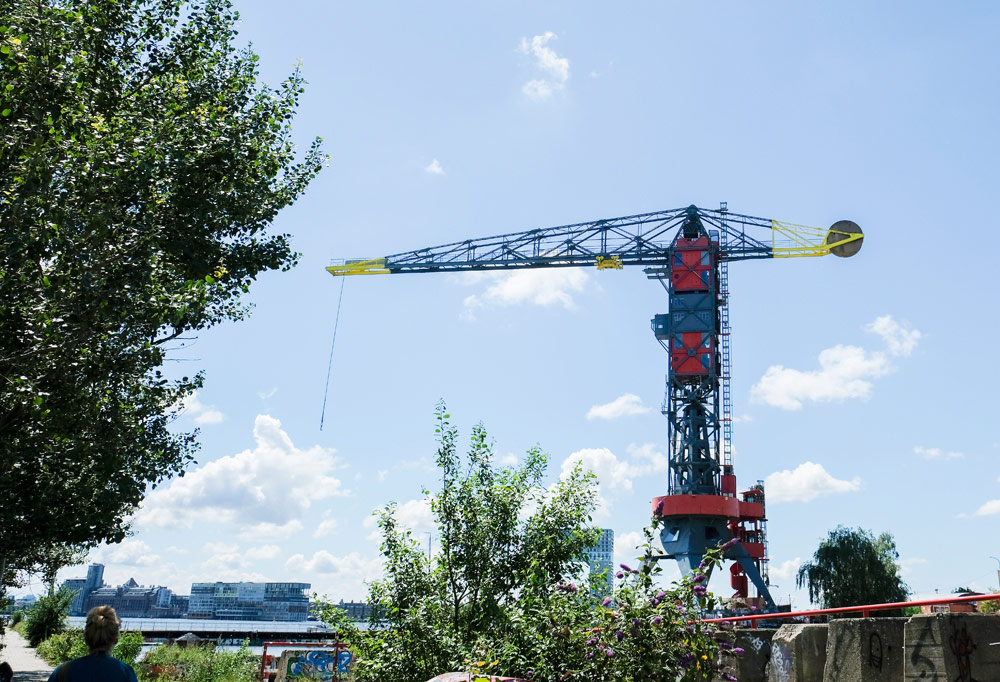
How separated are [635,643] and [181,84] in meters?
11.0

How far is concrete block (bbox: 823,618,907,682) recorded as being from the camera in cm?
783

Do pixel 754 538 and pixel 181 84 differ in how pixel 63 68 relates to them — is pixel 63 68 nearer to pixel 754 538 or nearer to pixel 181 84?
pixel 181 84

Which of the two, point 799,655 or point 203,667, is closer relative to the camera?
point 799,655

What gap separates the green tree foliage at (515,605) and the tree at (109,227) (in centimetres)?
485

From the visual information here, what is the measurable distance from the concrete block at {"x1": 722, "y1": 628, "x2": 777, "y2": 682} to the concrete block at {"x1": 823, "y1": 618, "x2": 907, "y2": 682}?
3.61 ft

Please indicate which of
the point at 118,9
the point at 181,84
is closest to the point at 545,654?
the point at 181,84

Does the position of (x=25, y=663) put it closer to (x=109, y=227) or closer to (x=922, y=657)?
(x=109, y=227)

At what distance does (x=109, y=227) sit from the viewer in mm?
10797

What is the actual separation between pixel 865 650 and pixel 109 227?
10602 millimetres

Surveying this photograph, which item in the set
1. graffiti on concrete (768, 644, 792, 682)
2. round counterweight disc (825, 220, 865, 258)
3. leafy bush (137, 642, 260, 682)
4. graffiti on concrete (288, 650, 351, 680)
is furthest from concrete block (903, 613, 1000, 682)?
round counterweight disc (825, 220, 865, 258)

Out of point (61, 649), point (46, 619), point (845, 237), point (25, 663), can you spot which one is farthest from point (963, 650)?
point (845, 237)

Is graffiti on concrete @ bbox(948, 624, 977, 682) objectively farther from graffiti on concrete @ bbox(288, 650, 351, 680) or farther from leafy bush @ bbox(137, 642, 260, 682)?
leafy bush @ bbox(137, 642, 260, 682)

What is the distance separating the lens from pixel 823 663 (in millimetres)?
8852

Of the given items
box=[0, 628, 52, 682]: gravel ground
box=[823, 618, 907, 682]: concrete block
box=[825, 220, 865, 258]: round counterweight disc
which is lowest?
box=[0, 628, 52, 682]: gravel ground
